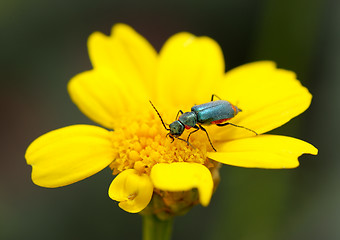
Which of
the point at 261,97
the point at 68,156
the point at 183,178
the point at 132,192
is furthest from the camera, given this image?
the point at 261,97

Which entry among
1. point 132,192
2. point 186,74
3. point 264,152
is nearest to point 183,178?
point 132,192

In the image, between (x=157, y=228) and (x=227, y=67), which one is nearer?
(x=157, y=228)

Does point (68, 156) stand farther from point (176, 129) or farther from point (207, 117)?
point (207, 117)

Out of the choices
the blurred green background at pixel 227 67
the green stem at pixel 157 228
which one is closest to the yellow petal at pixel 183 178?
the green stem at pixel 157 228
